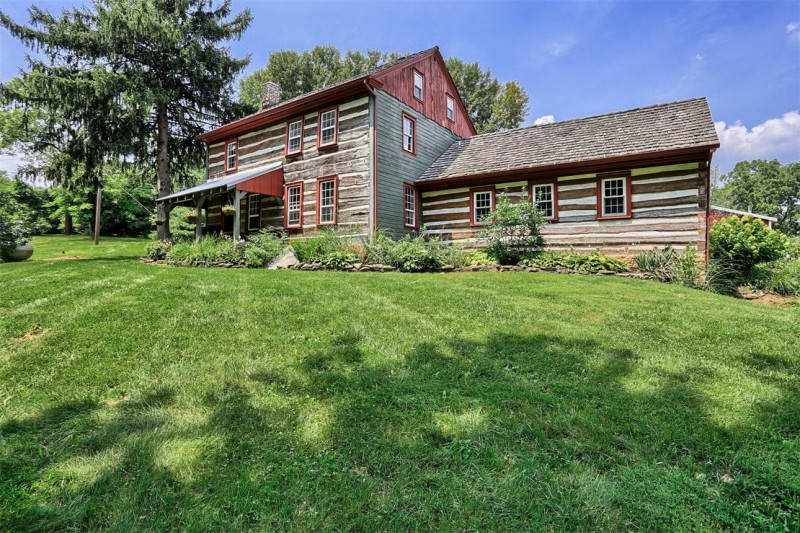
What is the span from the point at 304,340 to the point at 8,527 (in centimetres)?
274

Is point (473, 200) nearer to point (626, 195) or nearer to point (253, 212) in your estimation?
point (626, 195)

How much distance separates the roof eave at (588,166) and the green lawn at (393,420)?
694cm

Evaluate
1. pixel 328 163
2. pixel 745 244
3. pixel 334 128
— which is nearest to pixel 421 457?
pixel 745 244

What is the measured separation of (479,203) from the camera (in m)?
14.4

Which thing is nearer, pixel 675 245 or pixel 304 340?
pixel 304 340

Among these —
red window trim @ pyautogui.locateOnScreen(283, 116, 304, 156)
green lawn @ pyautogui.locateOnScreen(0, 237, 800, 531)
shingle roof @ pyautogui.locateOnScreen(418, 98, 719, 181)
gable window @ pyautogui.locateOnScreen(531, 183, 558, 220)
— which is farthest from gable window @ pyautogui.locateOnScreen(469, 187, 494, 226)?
green lawn @ pyautogui.locateOnScreen(0, 237, 800, 531)

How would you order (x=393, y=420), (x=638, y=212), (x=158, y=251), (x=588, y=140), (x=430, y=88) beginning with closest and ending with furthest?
1. (x=393, y=420)
2. (x=638, y=212)
3. (x=588, y=140)
4. (x=158, y=251)
5. (x=430, y=88)

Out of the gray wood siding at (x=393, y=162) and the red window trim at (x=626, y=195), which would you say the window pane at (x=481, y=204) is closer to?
the gray wood siding at (x=393, y=162)

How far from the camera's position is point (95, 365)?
12.6 feet

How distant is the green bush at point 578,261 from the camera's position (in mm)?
10969

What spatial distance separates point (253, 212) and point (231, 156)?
3.83 metres

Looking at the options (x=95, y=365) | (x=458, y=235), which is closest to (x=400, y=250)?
(x=458, y=235)

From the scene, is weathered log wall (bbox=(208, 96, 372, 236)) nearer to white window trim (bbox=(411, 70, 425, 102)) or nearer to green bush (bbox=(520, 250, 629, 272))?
white window trim (bbox=(411, 70, 425, 102))

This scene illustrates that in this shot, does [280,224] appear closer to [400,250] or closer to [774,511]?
[400,250]
